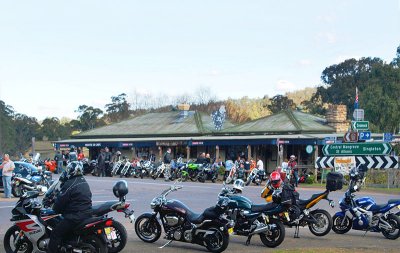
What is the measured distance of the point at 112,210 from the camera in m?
9.95

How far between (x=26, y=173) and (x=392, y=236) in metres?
15.6

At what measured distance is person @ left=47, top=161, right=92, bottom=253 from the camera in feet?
29.9

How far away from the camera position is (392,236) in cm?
1261

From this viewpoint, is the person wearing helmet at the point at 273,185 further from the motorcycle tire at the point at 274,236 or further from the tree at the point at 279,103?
the tree at the point at 279,103

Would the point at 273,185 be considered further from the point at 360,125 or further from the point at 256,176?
the point at 256,176

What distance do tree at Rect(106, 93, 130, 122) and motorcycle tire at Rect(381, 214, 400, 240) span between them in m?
81.5

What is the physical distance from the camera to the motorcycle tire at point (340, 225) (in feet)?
43.8

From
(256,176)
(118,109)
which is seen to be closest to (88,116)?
(118,109)

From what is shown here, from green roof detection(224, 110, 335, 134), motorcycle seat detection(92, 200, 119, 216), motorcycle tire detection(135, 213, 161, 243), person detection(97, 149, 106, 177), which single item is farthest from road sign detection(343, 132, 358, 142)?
Answer: person detection(97, 149, 106, 177)

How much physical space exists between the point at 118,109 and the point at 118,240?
278 feet

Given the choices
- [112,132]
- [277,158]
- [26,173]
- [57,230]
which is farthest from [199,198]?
[112,132]

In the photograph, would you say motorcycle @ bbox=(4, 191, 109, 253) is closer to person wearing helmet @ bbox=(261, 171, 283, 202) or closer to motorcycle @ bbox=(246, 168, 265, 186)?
person wearing helmet @ bbox=(261, 171, 283, 202)

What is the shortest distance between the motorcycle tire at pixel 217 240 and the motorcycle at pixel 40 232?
227 cm

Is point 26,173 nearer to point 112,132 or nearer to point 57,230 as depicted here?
point 57,230
